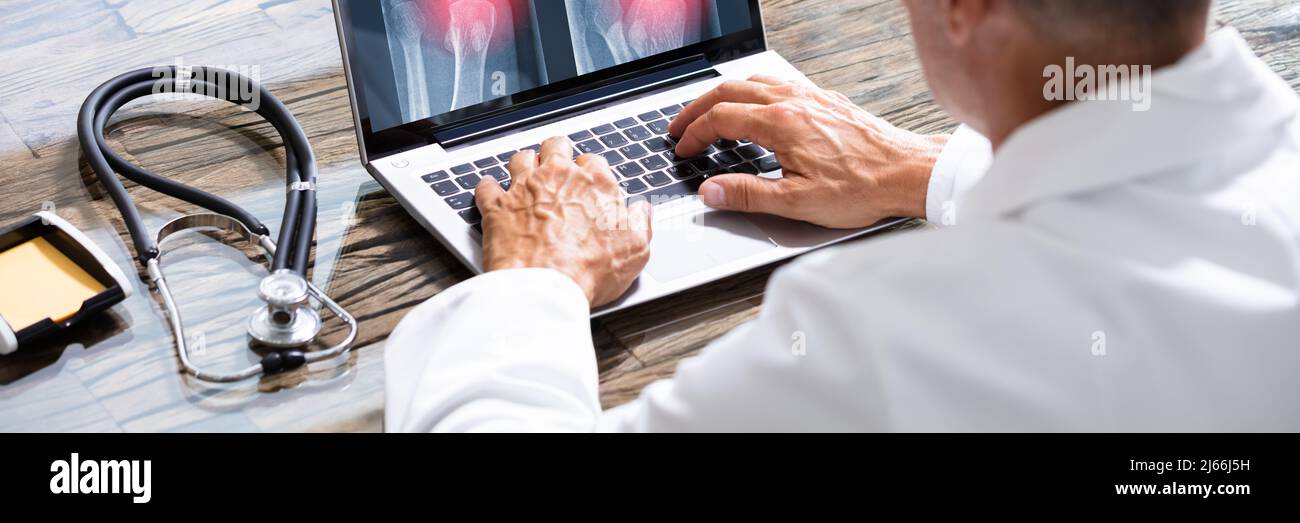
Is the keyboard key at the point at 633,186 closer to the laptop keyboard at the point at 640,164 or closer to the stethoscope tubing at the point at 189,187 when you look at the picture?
the laptop keyboard at the point at 640,164

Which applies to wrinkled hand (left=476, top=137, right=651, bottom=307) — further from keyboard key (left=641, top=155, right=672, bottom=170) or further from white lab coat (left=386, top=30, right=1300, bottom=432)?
white lab coat (left=386, top=30, right=1300, bottom=432)

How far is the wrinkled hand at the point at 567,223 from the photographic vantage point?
104cm

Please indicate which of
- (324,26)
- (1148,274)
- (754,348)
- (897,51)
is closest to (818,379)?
(754,348)

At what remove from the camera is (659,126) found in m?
1.29

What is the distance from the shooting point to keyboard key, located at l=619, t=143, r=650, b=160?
1.24 m

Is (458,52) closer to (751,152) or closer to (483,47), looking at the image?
(483,47)

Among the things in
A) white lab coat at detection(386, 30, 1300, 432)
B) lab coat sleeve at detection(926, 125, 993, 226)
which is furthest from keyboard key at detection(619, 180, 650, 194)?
white lab coat at detection(386, 30, 1300, 432)

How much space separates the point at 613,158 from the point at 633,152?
1.0 inches

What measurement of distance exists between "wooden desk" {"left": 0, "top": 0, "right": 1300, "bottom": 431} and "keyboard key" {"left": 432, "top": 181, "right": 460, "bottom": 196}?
4 centimetres

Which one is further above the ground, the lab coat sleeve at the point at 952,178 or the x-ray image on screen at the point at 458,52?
the x-ray image on screen at the point at 458,52

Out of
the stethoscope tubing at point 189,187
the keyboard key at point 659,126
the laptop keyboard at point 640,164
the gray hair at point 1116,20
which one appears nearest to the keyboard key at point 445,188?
the laptop keyboard at point 640,164

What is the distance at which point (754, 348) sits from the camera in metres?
0.73

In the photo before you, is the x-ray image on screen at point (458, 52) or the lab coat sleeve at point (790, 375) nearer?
the lab coat sleeve at point (790, 375)
